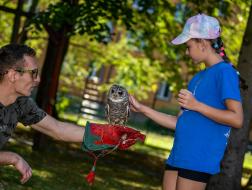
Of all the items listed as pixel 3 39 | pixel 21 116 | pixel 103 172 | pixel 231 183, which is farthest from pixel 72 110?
pixel 21 116

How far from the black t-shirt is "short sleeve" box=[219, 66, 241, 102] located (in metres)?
1.34

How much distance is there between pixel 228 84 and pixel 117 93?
75 cm

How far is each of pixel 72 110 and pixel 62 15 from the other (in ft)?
49.5

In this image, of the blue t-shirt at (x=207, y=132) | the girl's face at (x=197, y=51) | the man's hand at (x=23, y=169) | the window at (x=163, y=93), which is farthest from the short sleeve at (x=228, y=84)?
the window at (x=163, y=93)

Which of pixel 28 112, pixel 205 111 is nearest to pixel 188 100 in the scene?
pixel 205 111

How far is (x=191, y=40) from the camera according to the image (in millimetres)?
4133

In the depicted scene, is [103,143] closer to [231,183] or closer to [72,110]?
[231,183]

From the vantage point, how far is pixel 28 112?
4.27 meters

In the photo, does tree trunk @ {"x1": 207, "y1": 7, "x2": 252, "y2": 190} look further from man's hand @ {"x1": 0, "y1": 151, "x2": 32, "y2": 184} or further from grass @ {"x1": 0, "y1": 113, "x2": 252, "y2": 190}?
man's hand @ {"x1": 0, "y1": 151, "x2": 32, "y2": 184}

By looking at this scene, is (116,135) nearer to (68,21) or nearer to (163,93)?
(68,21)

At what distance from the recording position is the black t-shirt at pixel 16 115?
4.11 metres

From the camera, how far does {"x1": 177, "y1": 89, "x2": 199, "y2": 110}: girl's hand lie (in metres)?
3.95

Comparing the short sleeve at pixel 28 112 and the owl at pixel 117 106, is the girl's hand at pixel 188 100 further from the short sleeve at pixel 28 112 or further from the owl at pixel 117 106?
the short sleeve at pixel 28 112

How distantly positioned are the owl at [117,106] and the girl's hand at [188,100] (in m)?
0.39
